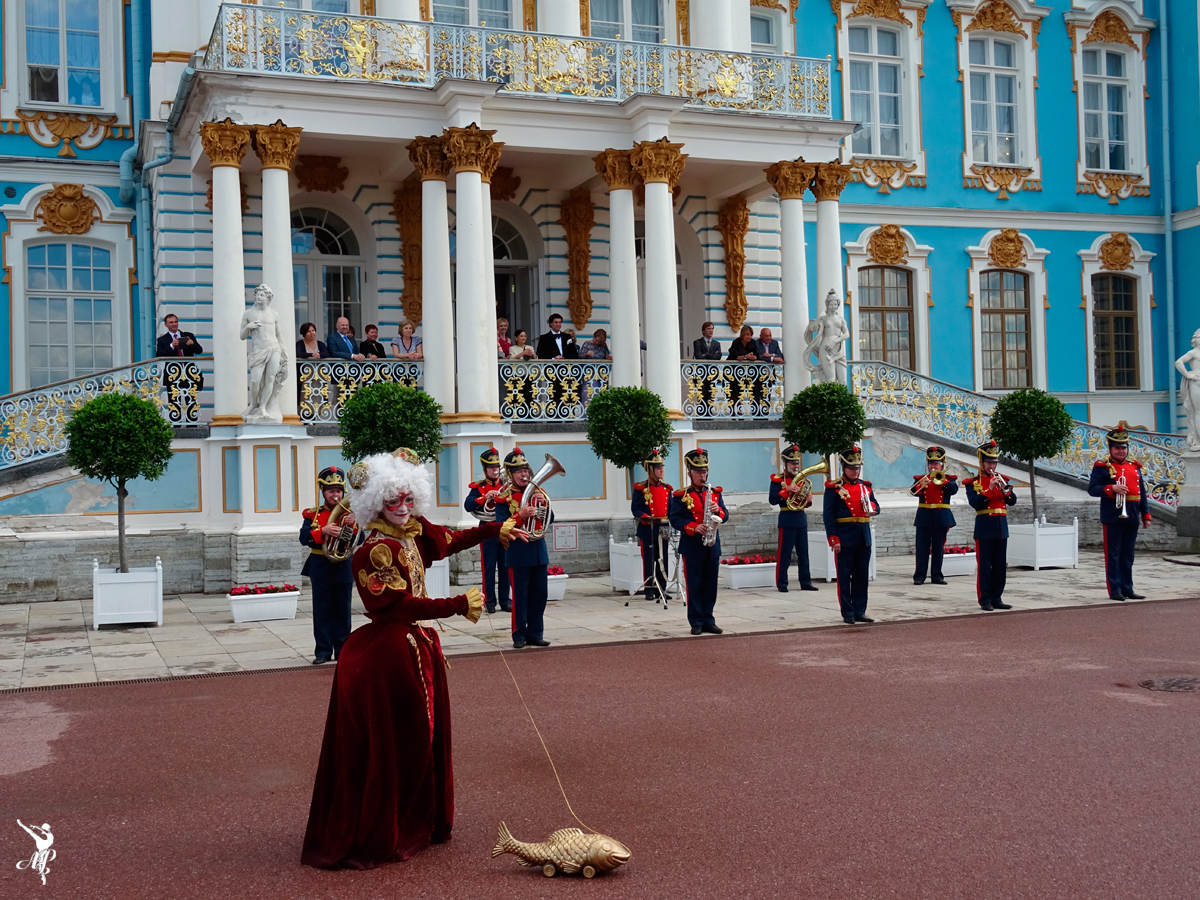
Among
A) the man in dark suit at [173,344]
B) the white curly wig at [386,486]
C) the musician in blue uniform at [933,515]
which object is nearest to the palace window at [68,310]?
the man in dark suit at [173,344]

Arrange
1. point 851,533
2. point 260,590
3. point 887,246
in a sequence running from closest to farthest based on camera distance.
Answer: point 851,533 < point 260,590 < point 887,246

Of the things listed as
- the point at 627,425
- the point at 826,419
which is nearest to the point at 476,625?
the point at 627,425

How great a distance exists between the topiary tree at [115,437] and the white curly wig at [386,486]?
827 centimetres

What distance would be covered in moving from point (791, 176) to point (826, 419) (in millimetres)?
4581

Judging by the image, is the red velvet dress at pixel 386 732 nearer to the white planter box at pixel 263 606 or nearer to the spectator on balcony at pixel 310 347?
the white planter box at pixel 263 606

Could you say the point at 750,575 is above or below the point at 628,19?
below

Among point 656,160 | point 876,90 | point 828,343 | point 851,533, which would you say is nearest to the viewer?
point 851,533

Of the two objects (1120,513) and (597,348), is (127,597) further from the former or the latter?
(1120,513)

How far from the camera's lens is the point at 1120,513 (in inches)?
542

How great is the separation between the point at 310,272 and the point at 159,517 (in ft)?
17.0

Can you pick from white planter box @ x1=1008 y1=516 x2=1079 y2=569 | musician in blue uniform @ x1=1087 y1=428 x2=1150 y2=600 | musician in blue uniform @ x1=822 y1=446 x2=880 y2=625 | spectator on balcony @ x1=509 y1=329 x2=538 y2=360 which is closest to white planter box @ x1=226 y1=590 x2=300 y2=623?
spectator on balcony @ x1=509 y1=329 x2=538 y2=360

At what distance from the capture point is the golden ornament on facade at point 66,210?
739 inches

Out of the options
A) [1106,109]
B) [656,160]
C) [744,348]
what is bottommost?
[744,348]

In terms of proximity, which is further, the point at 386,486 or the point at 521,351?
the point at 521,351
